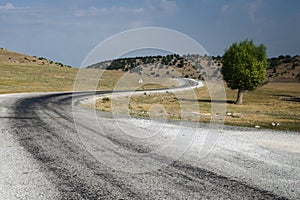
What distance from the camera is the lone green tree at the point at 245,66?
162 ft

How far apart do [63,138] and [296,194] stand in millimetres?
7578

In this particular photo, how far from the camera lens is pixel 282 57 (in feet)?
576

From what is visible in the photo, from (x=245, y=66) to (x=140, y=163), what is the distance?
4375 centimetres

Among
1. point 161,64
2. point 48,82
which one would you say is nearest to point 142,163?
point 48,82

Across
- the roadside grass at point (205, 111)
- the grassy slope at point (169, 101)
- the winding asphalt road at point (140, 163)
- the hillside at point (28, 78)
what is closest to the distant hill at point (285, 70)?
the grassy slope at point (169, 101)

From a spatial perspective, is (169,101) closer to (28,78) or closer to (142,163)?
(142,163)

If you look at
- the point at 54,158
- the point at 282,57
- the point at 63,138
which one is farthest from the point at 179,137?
the point at 282,57

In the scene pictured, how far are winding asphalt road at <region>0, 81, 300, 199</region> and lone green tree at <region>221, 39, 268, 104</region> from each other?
3661 centimetres

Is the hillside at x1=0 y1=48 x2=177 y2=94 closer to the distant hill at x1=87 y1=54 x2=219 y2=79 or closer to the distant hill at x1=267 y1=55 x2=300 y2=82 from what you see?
the distant hill at x1=87 y1=54 x2=219 y2=79

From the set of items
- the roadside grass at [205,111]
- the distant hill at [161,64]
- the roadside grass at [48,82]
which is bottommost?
the roadside grass at [205,111]

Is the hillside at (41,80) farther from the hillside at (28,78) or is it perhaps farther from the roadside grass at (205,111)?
the roadside grass at (205,111)

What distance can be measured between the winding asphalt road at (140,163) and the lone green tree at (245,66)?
1441 inches

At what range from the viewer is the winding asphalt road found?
6.55m

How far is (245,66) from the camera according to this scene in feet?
162
